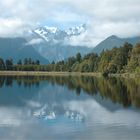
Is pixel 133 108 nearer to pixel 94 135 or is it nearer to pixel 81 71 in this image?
pixel 94 135

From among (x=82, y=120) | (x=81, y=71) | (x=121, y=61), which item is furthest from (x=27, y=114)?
(x=81, y=71)

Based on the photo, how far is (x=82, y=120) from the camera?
32.2 meters

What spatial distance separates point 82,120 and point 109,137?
844 centimetres

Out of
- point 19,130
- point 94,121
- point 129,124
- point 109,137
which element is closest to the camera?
point 109,137

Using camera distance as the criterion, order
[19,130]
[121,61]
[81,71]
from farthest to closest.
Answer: [81,71] < [121,61] < [19,130]

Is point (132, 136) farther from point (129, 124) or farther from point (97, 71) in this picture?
point (97, 71)

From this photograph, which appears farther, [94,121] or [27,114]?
[27,114]

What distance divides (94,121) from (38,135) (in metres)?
7.66

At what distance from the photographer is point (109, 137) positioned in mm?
23875

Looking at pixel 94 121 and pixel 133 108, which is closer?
pixel 94 121

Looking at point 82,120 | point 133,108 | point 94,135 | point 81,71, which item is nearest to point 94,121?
point 82,120

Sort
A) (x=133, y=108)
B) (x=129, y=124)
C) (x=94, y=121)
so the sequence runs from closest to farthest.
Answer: (x=129, y=124) < (x=94, y=121) < (x=133, y=108)

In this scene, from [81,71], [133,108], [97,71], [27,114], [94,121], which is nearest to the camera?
[94,121]

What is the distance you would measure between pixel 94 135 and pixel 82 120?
7.69m
